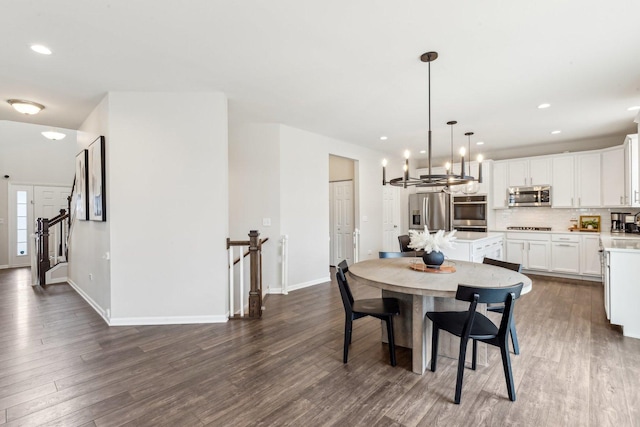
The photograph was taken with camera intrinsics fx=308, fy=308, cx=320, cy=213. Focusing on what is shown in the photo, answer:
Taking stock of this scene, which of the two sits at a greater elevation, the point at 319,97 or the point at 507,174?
the point at 319,97

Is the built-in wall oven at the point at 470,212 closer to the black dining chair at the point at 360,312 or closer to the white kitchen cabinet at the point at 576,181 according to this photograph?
the white kitchen cabinet at the point at 576,181

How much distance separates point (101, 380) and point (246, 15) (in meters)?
2.93

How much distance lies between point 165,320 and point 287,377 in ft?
6.26

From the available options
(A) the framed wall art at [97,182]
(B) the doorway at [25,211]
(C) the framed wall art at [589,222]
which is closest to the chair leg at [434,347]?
(A) the framed wall art at [97,182]

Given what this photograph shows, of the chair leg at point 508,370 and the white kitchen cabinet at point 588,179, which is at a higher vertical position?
the white kitchen cabinet at point 588,179

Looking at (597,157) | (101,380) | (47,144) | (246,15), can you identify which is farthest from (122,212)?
(597,157)

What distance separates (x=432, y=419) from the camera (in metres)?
1.91

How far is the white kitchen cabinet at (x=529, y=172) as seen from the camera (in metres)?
6.06

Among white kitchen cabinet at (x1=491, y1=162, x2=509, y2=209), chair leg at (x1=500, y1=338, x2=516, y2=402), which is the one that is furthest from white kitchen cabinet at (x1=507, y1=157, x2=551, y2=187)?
chair leg at (x1=500, y1=338, x2=516, y2=402)

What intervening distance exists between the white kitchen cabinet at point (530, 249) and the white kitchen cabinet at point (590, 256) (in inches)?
19.7

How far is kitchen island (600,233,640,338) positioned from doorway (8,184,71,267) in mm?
10330

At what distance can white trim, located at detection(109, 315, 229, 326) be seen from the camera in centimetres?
351

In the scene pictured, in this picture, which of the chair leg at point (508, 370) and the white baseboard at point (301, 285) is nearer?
the chair leg at point (508, 370)

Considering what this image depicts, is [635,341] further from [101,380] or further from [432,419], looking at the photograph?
[101,380]
